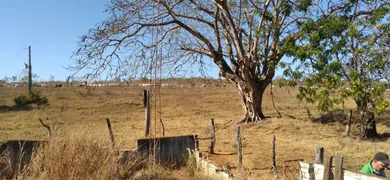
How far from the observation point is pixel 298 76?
42.2 feet

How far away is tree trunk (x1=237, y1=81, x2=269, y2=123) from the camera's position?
16484 millimetres

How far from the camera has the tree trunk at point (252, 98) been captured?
16.5 metres

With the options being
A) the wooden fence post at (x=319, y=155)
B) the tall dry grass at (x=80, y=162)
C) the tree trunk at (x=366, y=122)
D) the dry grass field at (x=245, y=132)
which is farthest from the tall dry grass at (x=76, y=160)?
the tree trunk at (x=366, y=122)

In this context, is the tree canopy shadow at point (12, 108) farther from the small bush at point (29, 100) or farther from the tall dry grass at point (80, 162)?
the tall dry grass at point (80, 162)

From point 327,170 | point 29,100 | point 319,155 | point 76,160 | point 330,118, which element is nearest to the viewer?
point 327,170

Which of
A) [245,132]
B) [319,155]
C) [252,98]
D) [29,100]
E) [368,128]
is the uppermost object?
[252,98]

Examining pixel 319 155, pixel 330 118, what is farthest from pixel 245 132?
pixel 319 155

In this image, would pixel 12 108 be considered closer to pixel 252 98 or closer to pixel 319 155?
pixel 252 98

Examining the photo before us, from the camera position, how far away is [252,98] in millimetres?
16484

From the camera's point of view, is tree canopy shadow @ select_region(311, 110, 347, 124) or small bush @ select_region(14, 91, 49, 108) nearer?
tree canopy shadow @ select_region(311, 110, 347, 124)

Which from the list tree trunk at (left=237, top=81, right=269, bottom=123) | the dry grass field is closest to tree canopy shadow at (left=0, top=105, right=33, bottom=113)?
the dry grass field

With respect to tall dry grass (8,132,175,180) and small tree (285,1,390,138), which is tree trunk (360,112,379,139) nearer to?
small tree (285,1,390,138)

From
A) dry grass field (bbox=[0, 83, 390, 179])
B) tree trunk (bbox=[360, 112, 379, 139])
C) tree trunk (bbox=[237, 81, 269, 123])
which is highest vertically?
tree trunk (bbox=[237, 81, 269, 123])

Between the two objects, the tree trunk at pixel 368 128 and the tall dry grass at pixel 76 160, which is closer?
the tall dry grass at pixel 76 160
